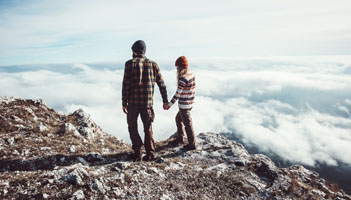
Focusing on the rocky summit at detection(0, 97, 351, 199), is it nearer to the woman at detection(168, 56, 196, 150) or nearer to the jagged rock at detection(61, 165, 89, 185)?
the jagged rock at detection(61, 165, 89, 185)

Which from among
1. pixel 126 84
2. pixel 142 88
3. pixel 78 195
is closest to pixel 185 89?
pixel 142 88

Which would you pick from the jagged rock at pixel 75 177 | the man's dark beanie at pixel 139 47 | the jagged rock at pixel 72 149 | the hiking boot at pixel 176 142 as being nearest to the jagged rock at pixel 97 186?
the jagged rock at pixel 75 177

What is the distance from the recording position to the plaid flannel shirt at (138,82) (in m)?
7.77

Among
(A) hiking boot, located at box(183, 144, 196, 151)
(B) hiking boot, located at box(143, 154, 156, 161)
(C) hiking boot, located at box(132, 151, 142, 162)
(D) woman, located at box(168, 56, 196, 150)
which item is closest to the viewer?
(C) hiking boot, located at box(132, 151, 142, 162)

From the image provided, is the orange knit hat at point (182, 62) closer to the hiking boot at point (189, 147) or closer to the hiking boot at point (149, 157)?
the hiking boot at point (189, 147)

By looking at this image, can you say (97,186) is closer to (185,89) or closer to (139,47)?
(139,47)

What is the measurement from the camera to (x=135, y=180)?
6.62 metres

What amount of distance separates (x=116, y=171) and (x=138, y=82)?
3.44m

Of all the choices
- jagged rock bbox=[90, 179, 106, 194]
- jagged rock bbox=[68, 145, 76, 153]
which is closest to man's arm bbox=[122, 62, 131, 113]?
jagged rock bbox=[90, 179, 106, 194]

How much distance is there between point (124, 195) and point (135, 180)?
826 millimetres

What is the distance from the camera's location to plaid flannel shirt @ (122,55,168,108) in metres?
7.77

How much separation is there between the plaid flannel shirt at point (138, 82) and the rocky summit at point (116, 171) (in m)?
2.58

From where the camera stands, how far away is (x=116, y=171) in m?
7.12

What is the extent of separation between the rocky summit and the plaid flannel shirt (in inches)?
102
